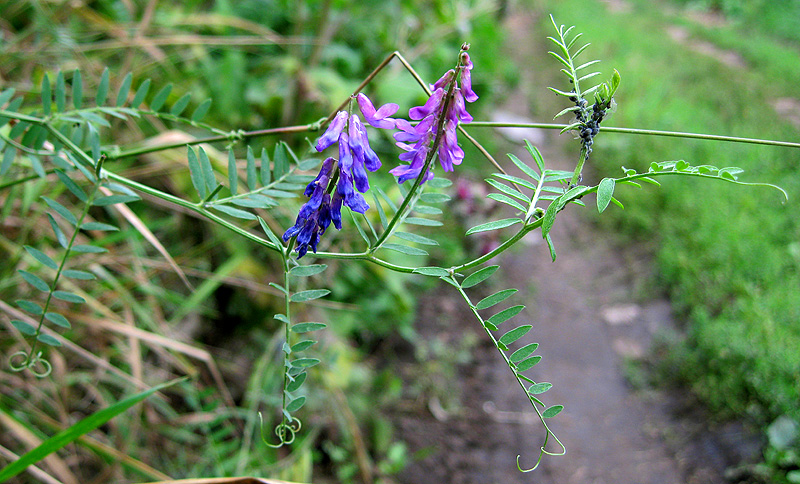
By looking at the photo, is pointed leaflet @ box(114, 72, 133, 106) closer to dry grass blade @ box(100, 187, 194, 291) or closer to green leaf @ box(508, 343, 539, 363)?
dry grass blade @ box(100, 187, 194, 291)

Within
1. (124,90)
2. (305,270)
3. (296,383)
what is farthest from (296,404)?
(124,90)

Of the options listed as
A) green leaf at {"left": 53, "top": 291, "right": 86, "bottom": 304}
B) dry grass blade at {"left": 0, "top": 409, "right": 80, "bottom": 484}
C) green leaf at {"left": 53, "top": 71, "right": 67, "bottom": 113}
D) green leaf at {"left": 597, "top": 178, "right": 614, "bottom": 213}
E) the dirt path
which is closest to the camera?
green leaf at {"left": 597, "top": 178, "right": 614, "bottom": 213}

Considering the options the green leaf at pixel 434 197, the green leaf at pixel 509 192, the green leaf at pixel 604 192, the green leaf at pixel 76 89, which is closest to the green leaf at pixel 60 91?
the green leaf at pixel 76 89

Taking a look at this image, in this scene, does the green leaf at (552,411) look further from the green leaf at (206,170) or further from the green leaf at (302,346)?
the green leaf at (206,170)

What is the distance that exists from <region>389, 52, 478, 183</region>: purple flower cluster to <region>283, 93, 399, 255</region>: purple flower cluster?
0.03 metres

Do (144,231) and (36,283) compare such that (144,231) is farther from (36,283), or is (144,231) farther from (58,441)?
(58,441)

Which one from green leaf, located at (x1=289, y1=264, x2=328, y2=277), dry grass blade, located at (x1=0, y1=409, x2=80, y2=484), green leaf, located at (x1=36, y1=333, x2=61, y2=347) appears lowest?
dry grass blade, located at (x1=0, y1=409, x2=80, y2=484)

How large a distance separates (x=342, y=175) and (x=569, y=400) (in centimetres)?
199

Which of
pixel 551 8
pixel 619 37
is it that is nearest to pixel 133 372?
pixel 619 37

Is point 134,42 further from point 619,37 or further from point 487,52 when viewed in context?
point 619,37

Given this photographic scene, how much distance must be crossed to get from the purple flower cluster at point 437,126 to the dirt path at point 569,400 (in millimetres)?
1528

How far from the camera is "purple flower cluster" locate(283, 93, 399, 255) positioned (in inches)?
22.9

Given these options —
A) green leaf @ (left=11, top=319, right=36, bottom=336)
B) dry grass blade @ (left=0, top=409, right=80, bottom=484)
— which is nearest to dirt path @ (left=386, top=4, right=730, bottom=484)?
dry grass blade @ (left=0, top=409, right=80, bottom=484)

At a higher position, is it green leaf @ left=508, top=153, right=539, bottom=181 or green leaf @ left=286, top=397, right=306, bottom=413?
green leaf @ left=508, top=153, right=539, bottom=181
